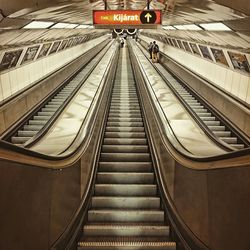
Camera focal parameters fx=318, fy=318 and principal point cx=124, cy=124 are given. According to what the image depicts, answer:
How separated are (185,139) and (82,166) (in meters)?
2.18

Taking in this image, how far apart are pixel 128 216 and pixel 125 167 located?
135 cm

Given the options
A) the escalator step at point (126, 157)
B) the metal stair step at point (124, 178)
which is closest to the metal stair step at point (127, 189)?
the metal stair step at point (124, 178)

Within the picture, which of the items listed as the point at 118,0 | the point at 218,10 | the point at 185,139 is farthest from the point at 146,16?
the point at 185,139

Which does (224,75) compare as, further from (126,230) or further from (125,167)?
(126,230)

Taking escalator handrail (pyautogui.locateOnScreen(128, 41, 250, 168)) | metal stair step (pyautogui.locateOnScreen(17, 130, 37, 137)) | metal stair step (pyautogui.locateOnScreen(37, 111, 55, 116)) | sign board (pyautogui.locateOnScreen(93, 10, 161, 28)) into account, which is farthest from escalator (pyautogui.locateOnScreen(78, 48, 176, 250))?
sign board (pyautogui.locateOnScreen(93, 10, 161, 28))

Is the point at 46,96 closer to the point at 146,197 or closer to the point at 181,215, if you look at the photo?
the point at 146,197

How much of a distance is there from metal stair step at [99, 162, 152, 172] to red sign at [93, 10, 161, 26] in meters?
3.17

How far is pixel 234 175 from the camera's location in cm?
307

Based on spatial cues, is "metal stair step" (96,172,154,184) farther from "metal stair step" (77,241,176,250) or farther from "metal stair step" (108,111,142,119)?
"metal stair step" (108,111,142,119)

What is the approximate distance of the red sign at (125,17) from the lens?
7012mm

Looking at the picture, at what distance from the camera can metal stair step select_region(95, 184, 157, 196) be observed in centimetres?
537

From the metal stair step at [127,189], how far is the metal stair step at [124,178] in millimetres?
290

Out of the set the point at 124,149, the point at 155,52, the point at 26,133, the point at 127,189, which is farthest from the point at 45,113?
the point at 155,52

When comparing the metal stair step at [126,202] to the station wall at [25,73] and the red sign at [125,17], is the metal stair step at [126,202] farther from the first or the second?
the station wall at [25,73]
